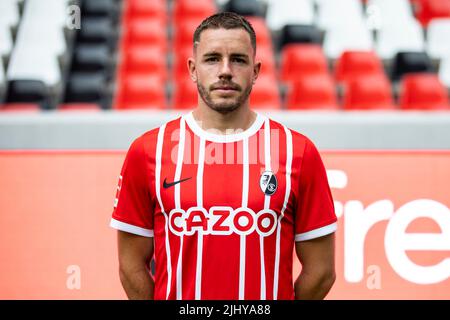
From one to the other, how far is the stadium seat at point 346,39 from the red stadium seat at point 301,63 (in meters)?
0.28

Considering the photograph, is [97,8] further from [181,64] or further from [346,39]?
[346,39]

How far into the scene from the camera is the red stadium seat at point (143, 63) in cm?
455

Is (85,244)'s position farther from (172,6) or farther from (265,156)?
(172,6)

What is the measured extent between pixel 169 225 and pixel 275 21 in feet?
13.7

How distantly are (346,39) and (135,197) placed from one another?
407 cm

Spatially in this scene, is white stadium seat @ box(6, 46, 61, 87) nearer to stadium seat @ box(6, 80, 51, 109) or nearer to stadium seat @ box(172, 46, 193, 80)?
stadium seat @ box(6, 80, 51, 109)

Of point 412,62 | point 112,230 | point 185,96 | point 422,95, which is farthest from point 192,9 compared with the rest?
point 112,230

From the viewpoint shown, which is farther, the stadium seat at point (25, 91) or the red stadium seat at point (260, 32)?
the red stadium seat at point (260, 32)

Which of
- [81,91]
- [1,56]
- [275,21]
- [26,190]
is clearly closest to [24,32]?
[1,56]

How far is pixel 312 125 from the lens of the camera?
223cm

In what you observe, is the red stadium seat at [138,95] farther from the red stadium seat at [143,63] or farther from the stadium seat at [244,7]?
the stadium seat at [244,7]

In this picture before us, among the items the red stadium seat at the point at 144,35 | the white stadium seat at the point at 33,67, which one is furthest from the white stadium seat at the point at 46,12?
the red stadium seat at the point at 144,35

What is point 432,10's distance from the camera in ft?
18.6

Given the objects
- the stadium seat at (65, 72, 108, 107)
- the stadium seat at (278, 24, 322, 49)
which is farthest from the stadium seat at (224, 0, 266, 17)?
the stadium seat at (65, 72, 108, 107)
